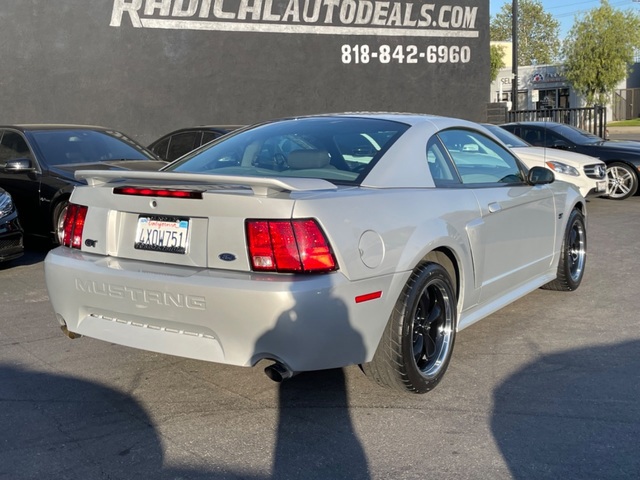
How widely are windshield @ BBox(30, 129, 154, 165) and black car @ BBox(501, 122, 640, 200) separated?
7416mm

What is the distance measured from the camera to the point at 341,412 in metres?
3.98

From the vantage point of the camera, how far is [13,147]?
30.9 feet

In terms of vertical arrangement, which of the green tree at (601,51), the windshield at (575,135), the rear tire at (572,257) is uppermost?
the green tree at (601,51)

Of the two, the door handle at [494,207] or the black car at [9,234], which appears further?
the black car at [9,234]

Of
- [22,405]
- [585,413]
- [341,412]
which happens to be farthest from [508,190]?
[22,405]

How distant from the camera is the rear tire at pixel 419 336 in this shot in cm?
393

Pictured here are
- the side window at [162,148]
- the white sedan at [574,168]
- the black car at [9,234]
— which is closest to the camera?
the black car at [9,234]

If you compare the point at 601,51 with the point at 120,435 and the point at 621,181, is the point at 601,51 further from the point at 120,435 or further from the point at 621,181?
the point at 120,435

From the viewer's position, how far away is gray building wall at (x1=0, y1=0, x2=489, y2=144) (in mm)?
15422

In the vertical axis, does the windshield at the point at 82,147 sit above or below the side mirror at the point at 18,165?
above

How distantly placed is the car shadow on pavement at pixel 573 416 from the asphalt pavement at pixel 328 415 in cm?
1

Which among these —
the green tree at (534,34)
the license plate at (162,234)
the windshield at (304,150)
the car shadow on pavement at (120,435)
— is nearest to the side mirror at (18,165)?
the windshield at (304,150)

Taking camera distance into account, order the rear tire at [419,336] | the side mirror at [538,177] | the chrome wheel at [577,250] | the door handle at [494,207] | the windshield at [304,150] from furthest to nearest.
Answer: the chrome wheel at [577,250], the side mirror at [538,177], the door handle at [494,207], the windshield at [304,150], the rear tire at [419,336]

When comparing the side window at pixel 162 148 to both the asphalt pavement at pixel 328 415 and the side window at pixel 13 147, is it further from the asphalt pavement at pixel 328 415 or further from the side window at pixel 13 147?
the asphalt pavement at pixel 328 415
